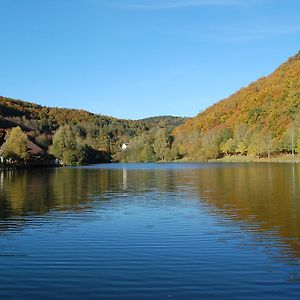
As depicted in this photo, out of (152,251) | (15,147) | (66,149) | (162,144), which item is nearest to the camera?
(152,251)

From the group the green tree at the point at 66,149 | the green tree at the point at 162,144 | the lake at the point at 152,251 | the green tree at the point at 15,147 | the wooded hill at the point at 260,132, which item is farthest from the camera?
the green tree at the point at 162,144

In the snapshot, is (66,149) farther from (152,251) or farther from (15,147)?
(152,251)

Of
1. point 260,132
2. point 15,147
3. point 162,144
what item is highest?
point 260,132

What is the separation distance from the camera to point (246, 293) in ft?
36.7

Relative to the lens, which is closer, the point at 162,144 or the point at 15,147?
the point at 15,147

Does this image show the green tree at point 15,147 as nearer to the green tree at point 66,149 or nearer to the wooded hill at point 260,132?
the green tree at point 66,149

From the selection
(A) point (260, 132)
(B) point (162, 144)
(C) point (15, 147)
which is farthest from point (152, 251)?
(B) point (162, 144)

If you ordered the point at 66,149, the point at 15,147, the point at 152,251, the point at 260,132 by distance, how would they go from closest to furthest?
the point at 152,251 → the point at 15,147 → the point at 260,132 → the point at 66,149

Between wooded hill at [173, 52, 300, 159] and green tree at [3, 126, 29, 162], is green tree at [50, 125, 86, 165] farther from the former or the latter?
wooded hill at [173, 52, 300, 159]

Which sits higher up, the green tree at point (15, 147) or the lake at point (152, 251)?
the green tree at point (15, 147)

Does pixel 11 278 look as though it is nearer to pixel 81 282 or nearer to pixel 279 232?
pixel 81 282

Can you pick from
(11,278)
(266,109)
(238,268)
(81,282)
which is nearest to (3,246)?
(11,278)

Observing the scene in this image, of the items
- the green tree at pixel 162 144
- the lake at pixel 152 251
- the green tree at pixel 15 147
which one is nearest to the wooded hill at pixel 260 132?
the green tree at pixel 162 144

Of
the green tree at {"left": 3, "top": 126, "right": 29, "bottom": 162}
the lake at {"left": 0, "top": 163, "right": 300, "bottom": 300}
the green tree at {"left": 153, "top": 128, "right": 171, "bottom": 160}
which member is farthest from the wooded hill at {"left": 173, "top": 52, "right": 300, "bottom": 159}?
the lake at {"left": 0, "top": 163, "right": 300, "bottom": 300}
